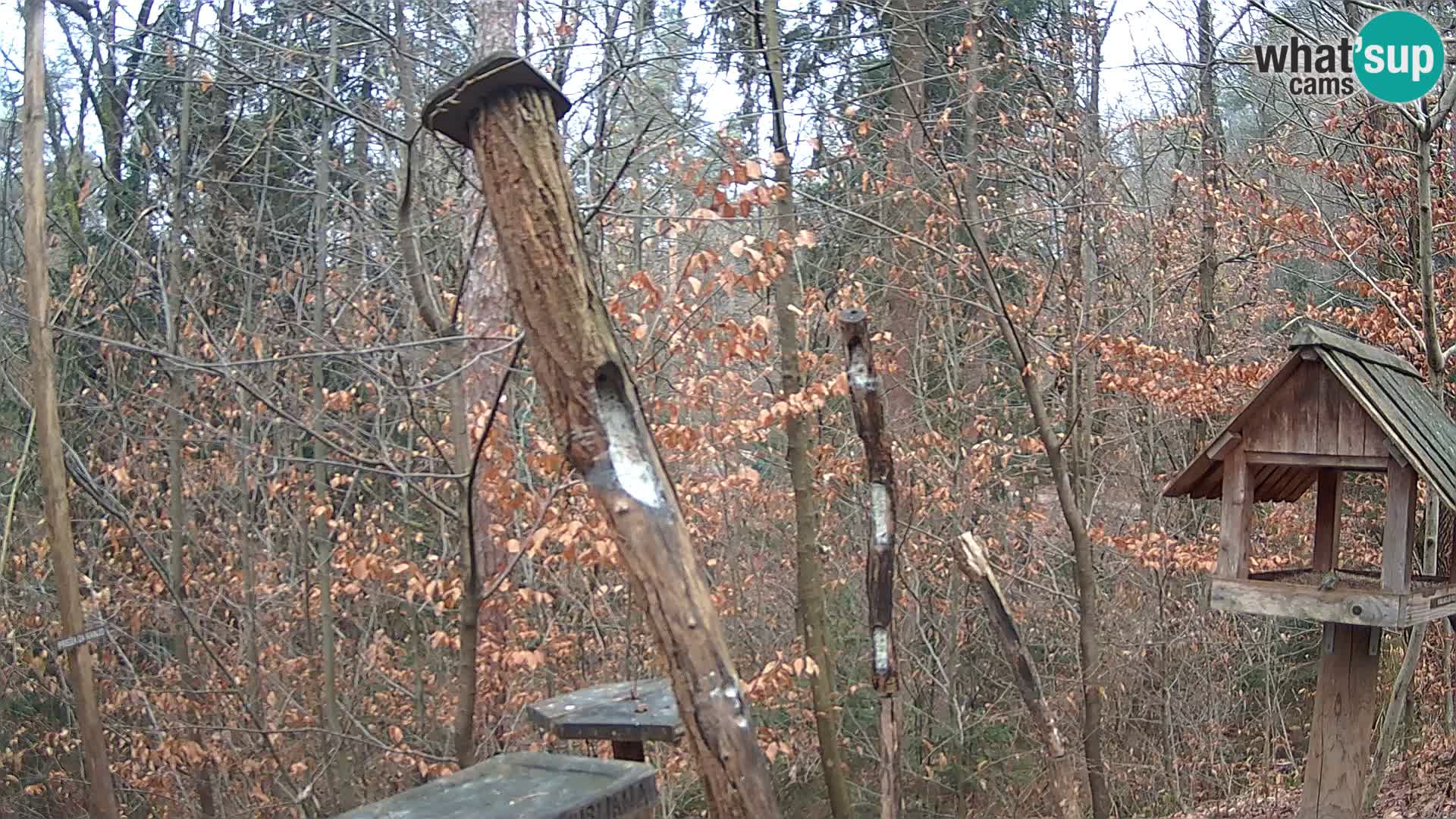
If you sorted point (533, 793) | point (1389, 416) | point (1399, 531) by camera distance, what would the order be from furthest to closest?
point (1399, 531) → point (1389, 416) → point (533, 793)

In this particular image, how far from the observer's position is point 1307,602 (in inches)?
159

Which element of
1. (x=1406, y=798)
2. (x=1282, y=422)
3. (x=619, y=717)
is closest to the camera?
(x=1282, y=422)

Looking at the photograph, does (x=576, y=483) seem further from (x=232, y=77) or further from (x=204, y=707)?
(x=204, y=707)

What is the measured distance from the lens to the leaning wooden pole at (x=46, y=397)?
6551 mm

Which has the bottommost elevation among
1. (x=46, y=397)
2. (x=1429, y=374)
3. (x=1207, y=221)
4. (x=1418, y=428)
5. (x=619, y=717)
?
(x=619, y=717)

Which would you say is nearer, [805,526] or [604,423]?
[604,423]

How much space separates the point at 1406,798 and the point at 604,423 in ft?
21.4

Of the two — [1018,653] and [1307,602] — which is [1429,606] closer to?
[1307,602]

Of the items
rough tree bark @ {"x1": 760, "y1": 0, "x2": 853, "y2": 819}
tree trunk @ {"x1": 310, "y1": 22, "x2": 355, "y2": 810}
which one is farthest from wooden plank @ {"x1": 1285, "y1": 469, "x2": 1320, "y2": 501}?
tree trunk @ {"x1": 310, "y1": 22, "x2": 355, "y2": 810}

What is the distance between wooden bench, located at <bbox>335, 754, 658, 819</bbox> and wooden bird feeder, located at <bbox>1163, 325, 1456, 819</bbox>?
2286 millimetres

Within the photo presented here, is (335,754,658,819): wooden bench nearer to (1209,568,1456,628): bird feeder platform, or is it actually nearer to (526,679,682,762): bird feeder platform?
(526,679,682,762): bird feeder platform

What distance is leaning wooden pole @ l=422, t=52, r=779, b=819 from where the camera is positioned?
299 cm

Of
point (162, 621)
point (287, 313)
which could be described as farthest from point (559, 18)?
point (162, 621)

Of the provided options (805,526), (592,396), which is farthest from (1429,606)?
(805,526)
